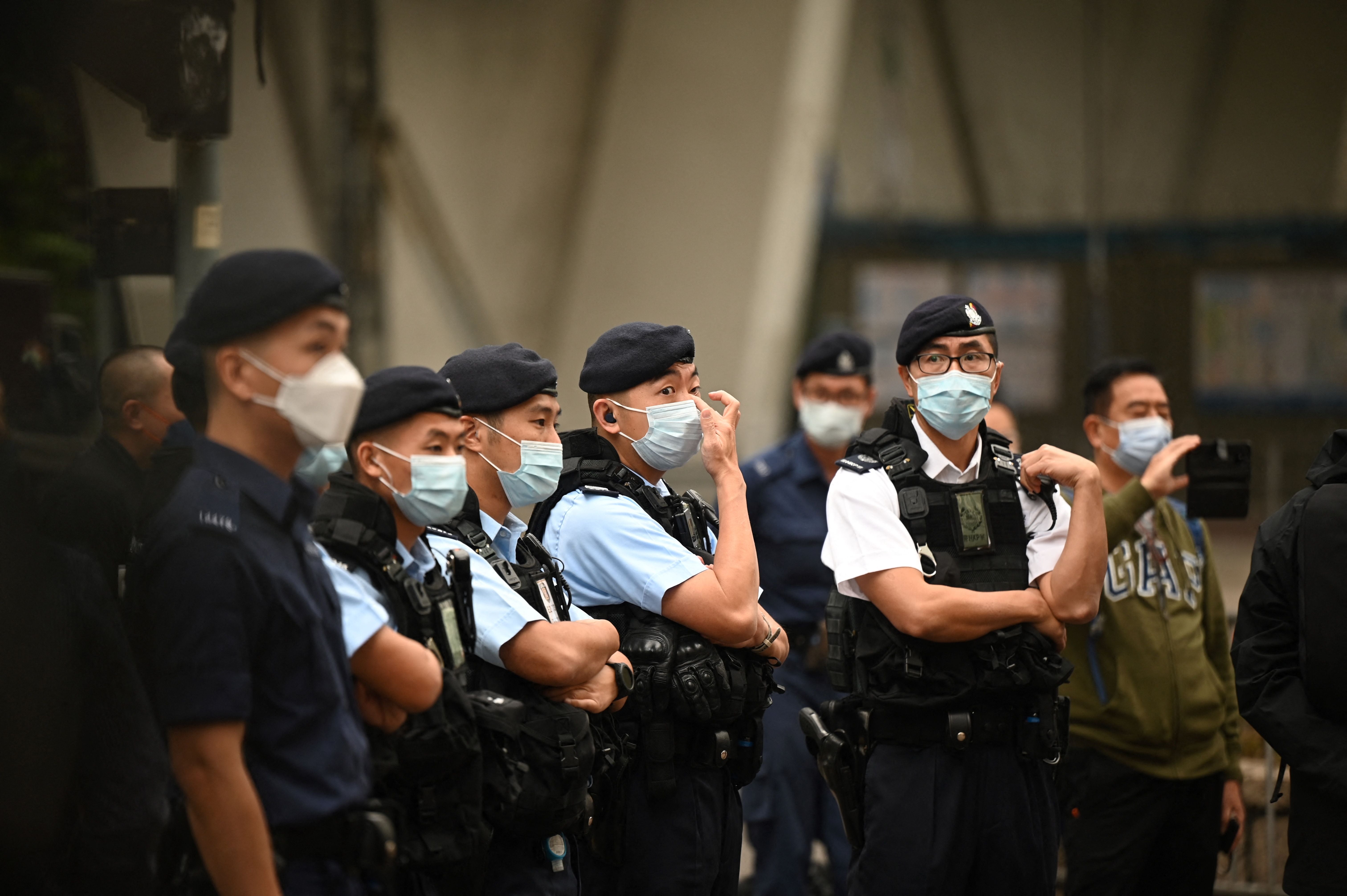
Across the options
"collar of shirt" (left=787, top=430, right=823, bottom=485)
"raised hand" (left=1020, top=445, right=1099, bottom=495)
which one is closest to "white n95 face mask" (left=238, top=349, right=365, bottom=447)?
"raised hand" (left=1020, top=445, right=1099, bottom=495)

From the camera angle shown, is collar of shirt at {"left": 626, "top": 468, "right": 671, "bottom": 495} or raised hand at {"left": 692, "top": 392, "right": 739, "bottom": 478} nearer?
raised hand at {"left": 692, "top": 392, "right": 739, "bottom": 478}

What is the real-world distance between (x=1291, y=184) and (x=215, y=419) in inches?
534

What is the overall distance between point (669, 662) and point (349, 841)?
4.41 ft

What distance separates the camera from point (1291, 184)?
13.7 metres

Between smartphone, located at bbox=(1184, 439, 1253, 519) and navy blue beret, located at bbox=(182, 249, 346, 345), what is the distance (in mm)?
3296

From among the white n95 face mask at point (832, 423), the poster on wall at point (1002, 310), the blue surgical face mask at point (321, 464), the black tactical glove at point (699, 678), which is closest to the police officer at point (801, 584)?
the white n95 face mask at point (832, 423)

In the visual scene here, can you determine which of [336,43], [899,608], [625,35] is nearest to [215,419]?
[899,608]

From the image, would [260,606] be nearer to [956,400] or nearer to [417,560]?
[417,560]

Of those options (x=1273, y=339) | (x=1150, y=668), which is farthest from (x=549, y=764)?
(x=1273, y=339)

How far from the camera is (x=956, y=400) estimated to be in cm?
389

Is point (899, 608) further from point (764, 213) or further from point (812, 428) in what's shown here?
point (764, 213)

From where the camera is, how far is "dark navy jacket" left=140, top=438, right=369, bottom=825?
2283mm

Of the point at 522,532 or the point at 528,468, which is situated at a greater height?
the point at 528,468

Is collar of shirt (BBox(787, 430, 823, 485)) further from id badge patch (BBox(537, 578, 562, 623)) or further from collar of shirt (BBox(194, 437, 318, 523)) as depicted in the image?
collar of shirt (BBox(194, 437, 318, 523))
